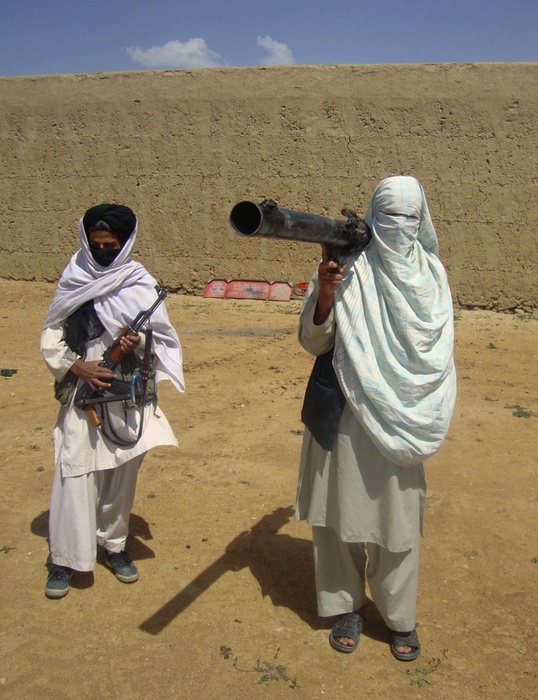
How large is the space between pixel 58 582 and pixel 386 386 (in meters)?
1.70

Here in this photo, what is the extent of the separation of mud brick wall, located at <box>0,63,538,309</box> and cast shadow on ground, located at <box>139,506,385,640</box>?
7.04m

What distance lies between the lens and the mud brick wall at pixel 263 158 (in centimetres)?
Answer: 966

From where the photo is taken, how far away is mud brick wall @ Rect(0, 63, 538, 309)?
9656mm

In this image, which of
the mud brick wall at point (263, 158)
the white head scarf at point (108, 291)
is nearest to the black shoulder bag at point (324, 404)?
the white head scarf at point (108, 291)

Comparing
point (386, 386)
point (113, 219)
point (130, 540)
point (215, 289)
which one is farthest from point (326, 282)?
point (215, 289)

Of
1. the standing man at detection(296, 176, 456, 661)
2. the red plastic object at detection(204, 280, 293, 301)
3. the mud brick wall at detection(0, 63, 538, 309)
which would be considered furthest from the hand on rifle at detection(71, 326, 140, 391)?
the red plastic object at detection(204, 280, 293, 301)

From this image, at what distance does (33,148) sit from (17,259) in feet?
6.10

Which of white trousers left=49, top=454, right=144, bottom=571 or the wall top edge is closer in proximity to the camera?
white trousers left=49, top=454, right=144, bottom=571

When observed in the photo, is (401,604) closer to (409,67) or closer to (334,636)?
(334,636)

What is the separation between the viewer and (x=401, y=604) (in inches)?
104

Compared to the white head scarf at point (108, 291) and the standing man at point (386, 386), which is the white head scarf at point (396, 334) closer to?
the standing man at point (386, 386)

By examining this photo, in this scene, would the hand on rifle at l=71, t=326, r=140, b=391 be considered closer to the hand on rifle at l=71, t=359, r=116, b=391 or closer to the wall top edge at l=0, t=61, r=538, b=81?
the hand on rifle at l=71, t=359, r=116, b=391

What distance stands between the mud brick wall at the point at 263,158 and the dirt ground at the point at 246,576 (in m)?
4.29

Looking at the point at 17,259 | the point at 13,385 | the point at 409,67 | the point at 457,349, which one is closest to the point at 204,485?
the point at 13,385
